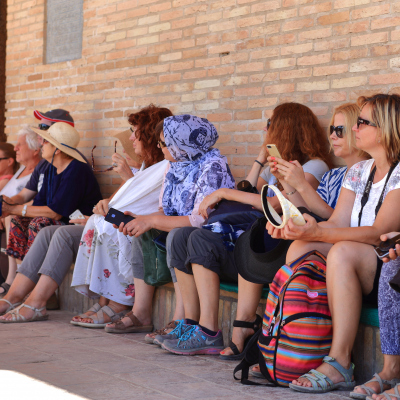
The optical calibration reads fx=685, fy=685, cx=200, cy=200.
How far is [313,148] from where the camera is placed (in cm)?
459

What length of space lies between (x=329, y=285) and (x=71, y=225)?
114 inches

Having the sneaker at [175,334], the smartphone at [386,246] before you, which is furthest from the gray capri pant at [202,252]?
the smartphone at [386,246]

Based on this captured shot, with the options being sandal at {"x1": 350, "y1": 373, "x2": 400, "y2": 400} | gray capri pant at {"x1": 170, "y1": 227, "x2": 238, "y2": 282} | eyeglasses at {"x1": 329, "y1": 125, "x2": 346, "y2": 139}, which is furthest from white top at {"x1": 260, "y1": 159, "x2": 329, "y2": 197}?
sandal at {"x1": 350, "y1": 373, "x2": 400, "y2": 400}

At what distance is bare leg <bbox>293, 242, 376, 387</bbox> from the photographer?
3137 mm

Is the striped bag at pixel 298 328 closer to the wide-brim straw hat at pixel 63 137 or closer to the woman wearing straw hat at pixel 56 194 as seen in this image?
the woman wearing straw hat at pixel 56 194

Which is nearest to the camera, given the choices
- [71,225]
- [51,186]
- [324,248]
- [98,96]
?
[324,248]

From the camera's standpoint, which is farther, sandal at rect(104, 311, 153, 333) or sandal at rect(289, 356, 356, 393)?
sandal at rect(104, 311, 153, 333)

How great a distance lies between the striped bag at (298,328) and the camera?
3195mm

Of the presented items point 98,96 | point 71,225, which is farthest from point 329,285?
point 98,96

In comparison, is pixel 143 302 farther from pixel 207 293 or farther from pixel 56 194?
pixel 56 194

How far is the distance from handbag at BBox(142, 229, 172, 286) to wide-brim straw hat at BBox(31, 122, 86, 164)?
1.59m

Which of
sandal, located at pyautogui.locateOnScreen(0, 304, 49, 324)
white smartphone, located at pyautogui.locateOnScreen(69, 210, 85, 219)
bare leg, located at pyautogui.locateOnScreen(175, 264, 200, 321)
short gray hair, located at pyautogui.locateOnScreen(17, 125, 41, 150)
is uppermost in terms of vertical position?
short gray hair, located at pyautogui.locateOnScreen(17, 125, 41, 150)

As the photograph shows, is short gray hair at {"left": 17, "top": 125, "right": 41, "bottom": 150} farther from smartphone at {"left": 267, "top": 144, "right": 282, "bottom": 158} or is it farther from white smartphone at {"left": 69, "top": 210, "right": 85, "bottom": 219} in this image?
smartphone at {"left": 267, "top": 144, "right": 282, "bottom": 158}

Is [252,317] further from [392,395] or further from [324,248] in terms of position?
[392,395]
